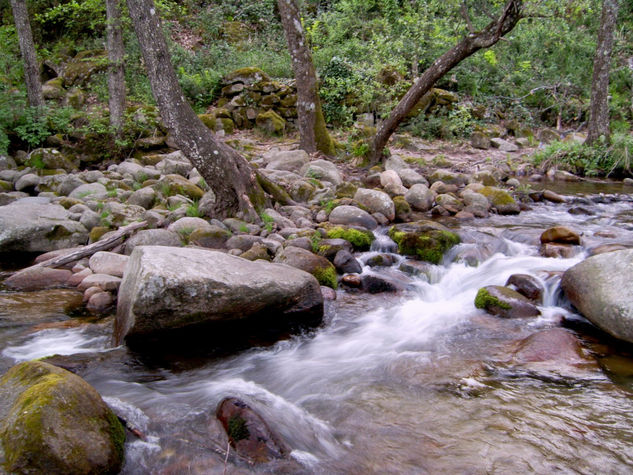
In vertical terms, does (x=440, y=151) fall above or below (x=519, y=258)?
above

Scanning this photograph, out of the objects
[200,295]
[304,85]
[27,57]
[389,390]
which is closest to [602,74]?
[304,85]

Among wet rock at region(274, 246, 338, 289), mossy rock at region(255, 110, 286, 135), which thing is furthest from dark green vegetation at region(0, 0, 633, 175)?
wet rock at region(274, 246, 338, 289)

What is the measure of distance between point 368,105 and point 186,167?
22.6 ft

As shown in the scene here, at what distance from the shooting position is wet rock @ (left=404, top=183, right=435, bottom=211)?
9.27 metres

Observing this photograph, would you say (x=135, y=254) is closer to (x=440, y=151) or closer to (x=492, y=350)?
(x=492, y=350)

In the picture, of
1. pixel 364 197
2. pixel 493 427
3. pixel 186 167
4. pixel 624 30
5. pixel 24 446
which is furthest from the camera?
pixel 624 30

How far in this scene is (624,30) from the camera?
17719 millimetres

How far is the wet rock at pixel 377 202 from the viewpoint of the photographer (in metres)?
8.43

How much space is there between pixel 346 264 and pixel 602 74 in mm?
10406

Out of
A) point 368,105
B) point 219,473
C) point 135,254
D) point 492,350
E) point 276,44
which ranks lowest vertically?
point 492,350

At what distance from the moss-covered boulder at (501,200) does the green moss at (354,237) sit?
3590mm

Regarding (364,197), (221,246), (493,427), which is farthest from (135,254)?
(364,197)

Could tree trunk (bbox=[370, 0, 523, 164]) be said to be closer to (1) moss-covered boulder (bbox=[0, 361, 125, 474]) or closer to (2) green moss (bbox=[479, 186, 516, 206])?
(2) green moss (bbox=[479, 186, 516, 206])

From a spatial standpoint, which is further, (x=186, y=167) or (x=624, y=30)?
(x=624, y=30)
